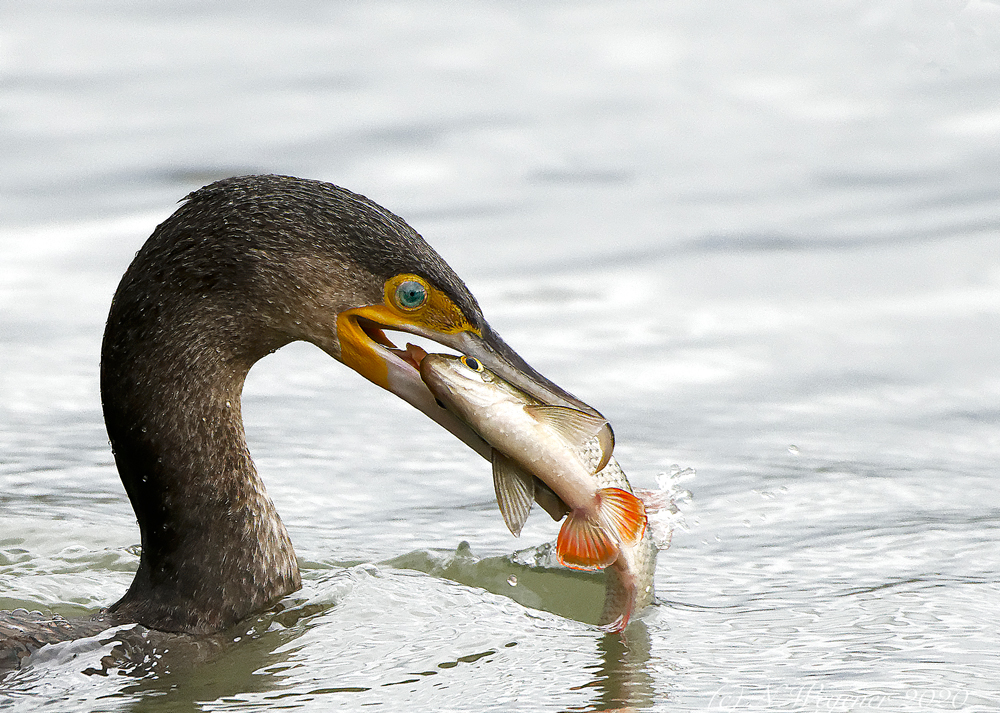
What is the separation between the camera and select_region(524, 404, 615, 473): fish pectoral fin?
4277 millimetres

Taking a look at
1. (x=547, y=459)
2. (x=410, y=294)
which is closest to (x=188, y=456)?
(x=410, y=294)

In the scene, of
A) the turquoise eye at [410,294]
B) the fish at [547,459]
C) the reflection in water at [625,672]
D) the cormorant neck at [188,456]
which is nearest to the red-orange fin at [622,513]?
the fish at [547,459]

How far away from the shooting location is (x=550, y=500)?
441 centimetres

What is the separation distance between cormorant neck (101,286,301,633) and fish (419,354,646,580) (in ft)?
1.97

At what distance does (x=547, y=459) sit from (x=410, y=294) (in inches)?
21.8

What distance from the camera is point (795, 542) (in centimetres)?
563

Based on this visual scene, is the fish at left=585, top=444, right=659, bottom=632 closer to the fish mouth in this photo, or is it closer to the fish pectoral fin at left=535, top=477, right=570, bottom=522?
the fish pectoral fin at left=535, top=477, right=570, bottom=522

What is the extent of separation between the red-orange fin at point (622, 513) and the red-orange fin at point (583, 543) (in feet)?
0.10

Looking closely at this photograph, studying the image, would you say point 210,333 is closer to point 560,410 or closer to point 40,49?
point 560,410

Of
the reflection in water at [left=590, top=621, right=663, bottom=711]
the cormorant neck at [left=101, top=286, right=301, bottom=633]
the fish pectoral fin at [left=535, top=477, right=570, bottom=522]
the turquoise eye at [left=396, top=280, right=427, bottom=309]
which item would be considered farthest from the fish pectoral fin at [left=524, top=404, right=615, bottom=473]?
the cormorant neck at [left=101, top=286, right=301, bottom=633]

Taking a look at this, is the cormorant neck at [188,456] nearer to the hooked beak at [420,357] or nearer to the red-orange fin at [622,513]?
the hooked beak at [420,357]

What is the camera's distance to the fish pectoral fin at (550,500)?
4387 millimetres

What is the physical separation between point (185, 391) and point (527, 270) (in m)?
3.53

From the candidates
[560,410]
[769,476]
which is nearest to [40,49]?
[769,476]
